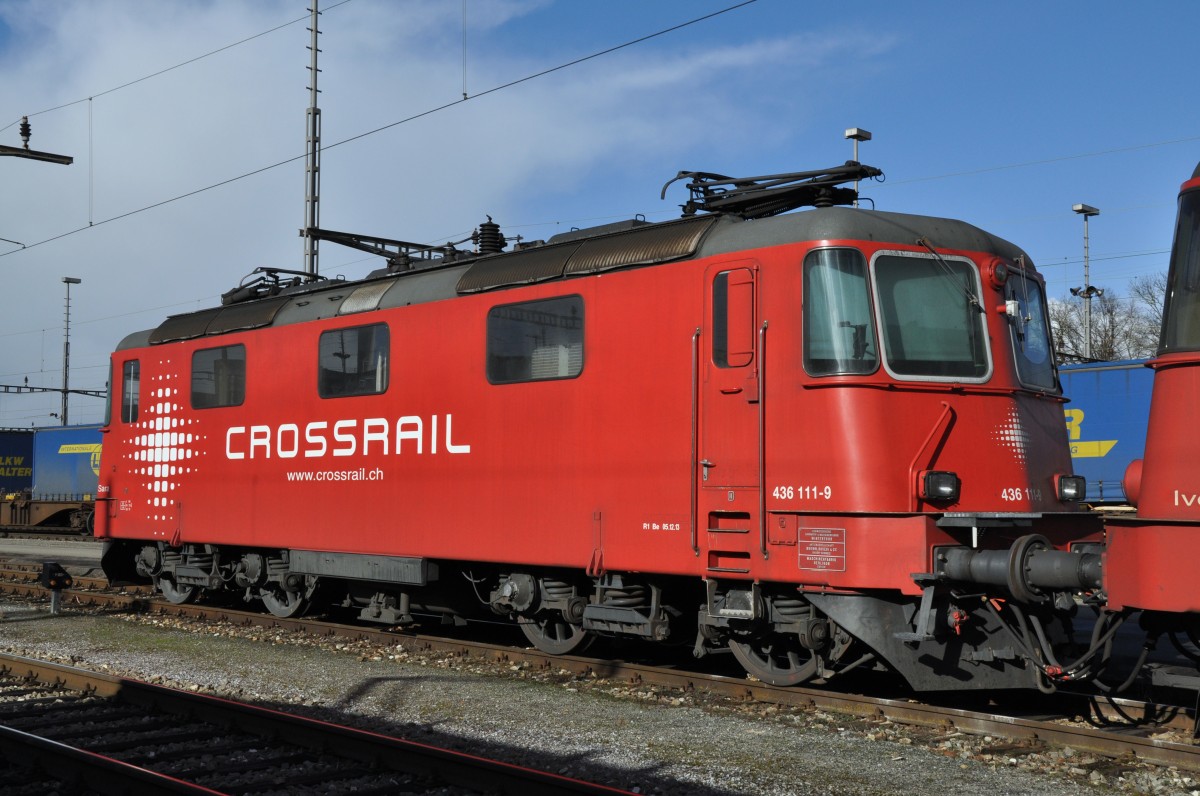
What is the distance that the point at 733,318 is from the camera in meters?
8.76

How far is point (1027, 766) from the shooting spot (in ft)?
22.6

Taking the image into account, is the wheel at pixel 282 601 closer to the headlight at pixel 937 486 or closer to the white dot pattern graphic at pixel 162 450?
the white dot pattern graphic at pixel 162 450

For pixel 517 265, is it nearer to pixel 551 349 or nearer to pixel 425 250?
pixel 551 349

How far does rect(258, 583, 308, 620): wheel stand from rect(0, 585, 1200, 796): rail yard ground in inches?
57.2

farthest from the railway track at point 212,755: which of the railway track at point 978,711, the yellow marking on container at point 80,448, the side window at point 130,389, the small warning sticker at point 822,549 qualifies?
the yellow marking on container at point 80,448

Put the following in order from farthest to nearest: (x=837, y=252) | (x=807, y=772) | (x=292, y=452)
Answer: (x=292, y=452), (x=837, y=252), (x=807, y=772)

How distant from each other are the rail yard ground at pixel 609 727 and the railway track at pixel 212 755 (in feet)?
2.30

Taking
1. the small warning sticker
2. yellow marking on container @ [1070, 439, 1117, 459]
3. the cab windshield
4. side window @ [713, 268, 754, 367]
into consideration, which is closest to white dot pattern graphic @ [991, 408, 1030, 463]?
the small warning sticker

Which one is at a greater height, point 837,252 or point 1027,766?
point 837,252

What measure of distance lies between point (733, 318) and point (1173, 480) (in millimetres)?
3600

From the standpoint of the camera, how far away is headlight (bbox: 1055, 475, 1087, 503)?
8602 mm

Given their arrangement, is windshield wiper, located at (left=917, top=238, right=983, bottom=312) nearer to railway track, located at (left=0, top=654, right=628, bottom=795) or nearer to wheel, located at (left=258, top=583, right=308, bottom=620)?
railway track, located at (left=0, top=654, right=628, bottom=795)

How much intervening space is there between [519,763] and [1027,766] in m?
3.05

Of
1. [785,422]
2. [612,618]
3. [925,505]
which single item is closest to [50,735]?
[612,618]
